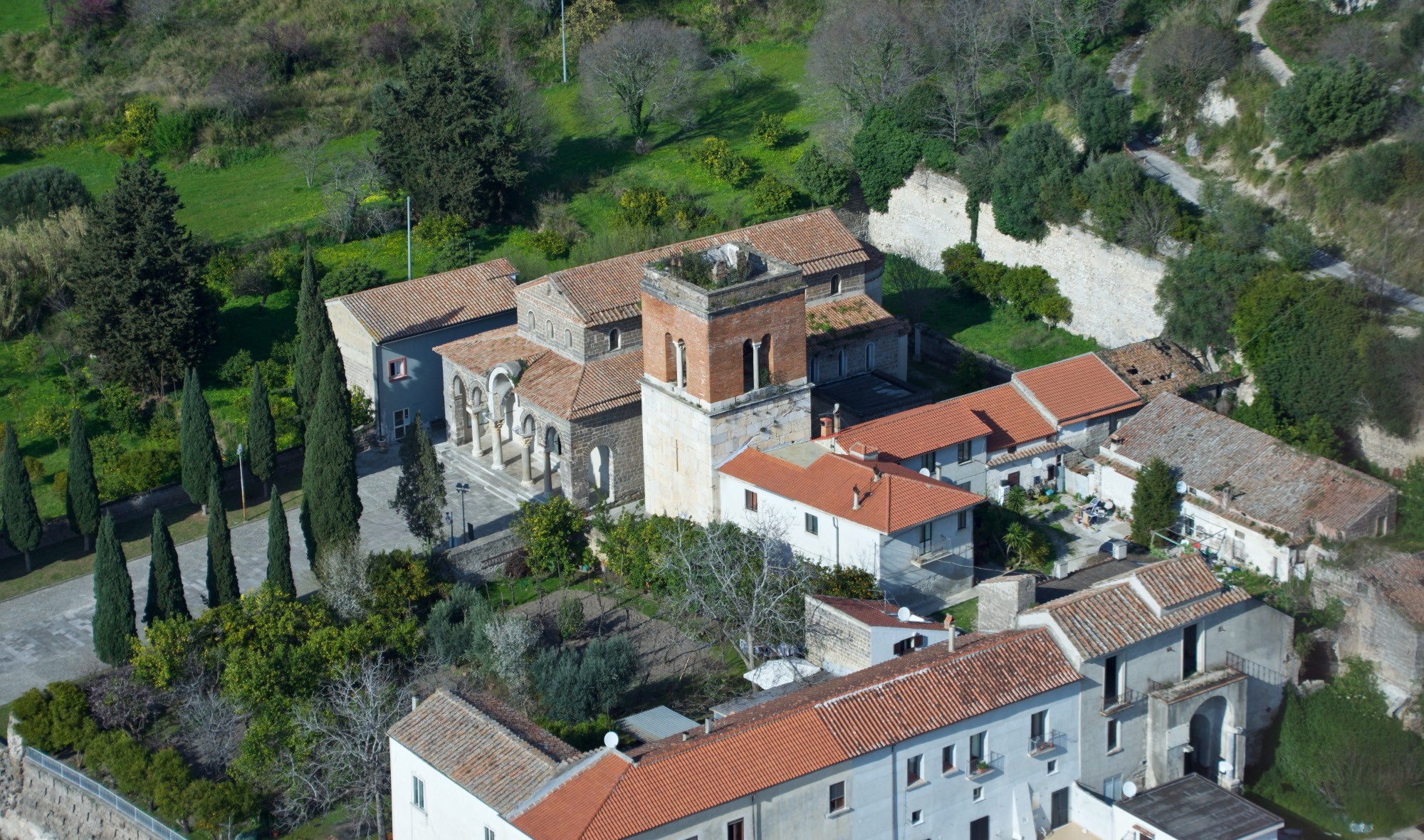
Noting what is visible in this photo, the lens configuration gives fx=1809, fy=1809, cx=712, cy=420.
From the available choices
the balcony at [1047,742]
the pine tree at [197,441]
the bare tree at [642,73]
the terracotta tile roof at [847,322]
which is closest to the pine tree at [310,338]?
the pine tree at [197,441]

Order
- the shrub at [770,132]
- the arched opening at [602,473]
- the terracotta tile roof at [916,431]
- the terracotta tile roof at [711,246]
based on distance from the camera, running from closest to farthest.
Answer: the terracotta tile roof at [916,431]
the arched opening at [602,473]
the terracotta tile roof at [711,246]
the shrub at [770,132]

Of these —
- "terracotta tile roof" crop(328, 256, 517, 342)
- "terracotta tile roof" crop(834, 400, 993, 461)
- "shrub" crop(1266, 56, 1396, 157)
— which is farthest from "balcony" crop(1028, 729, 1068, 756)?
"shrub" crop(1266, 56, 1396, 157)

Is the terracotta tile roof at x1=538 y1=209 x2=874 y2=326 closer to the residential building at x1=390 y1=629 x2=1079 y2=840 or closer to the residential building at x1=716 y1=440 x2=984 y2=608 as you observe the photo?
the residential building at x1=716 y1=440 x2=984 y2=608

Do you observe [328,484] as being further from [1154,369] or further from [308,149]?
[308,149]

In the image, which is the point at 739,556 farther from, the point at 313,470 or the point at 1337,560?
the point at 1337,560

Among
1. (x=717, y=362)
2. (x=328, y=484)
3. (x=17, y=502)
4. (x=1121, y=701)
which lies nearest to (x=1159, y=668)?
(x=1121, y=701)

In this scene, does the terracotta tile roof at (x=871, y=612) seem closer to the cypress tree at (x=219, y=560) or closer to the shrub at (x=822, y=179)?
the cypress tree at (x=219, y=560)
